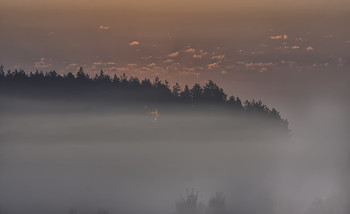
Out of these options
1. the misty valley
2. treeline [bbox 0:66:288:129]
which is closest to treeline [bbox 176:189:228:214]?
the misty valley

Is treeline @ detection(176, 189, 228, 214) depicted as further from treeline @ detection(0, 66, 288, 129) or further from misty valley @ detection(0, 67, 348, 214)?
treeline @ detection(0, 66, 288, 129)

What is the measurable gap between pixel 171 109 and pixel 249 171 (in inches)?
723

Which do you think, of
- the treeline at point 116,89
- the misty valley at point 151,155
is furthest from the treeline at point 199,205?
the treeline at point 116,89

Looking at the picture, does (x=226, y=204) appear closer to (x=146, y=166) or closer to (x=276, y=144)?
(x=276, y=144)

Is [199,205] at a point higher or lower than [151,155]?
lower

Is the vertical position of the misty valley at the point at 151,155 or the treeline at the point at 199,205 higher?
the misty valley at the point at 151,155

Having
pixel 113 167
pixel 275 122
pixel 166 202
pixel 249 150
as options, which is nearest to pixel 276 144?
pixel 275 122

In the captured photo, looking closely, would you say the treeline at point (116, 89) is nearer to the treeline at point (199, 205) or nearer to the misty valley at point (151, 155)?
the misty valley at point (151, 155)

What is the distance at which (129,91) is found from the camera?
377 ft

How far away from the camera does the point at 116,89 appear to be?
377ft

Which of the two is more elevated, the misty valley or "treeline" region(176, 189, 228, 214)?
the misty valley

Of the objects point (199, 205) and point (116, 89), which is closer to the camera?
point (199, 205)

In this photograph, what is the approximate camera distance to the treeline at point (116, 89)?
4360 inches

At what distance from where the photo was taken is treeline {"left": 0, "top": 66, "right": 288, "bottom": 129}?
110750 mm
